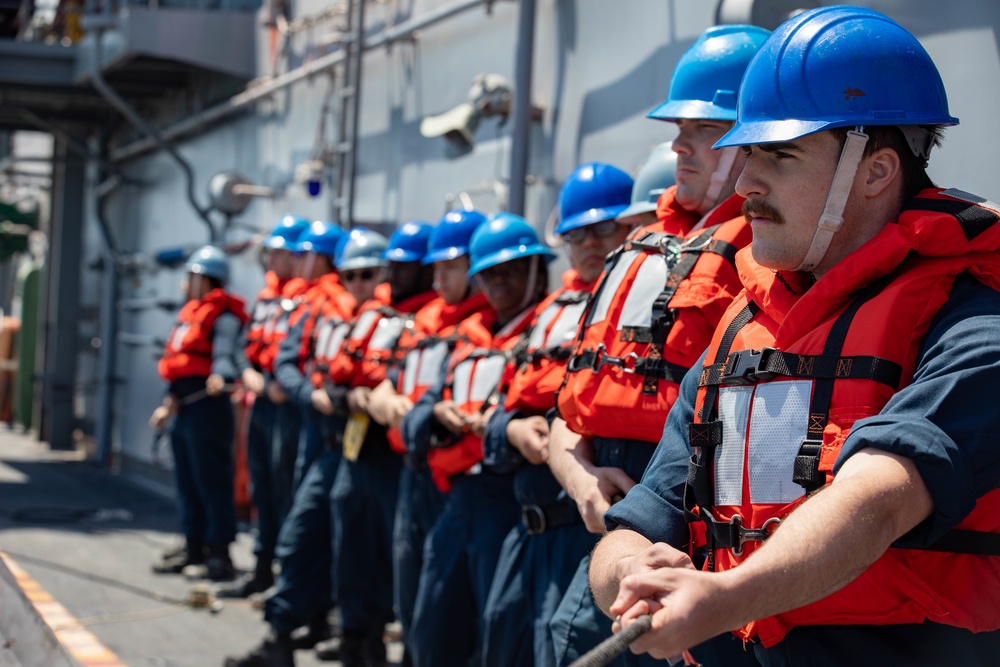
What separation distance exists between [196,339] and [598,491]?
6.64 metres

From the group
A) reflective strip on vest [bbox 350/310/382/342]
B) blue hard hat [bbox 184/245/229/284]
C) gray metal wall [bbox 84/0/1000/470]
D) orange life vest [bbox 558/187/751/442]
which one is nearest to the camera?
orange life vest [bbox 558/187/751/442]

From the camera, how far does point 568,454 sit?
3170 mm

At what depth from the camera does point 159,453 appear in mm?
13625

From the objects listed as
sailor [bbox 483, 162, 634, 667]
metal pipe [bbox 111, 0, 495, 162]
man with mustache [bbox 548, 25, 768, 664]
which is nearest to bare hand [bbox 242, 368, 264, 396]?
metal pipe [bbox 111, 0, 495, 162]

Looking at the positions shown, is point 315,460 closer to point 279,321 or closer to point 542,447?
point 279,321

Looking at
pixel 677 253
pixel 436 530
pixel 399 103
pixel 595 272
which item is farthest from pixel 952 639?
pixel 399 103

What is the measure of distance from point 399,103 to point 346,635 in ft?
13.8

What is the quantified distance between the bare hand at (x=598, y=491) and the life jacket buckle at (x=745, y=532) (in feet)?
2.93

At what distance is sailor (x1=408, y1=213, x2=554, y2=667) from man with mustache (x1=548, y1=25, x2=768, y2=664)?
1249mm

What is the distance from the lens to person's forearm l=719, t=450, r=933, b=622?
158 centimetres

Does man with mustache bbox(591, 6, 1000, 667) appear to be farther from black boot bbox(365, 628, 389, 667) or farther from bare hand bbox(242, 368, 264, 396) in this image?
bare hand bbox(242, 368, 264, 396)

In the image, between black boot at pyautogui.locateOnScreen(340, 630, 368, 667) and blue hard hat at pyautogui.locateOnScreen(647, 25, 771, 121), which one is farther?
black boot at pyautogui.locateOnScreen(340, 630, 368, 667)

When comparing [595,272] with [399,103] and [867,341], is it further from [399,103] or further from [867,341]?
[399,103]

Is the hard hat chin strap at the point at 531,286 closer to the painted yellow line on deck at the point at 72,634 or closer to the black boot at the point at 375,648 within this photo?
the black boot at the point at 375,648
